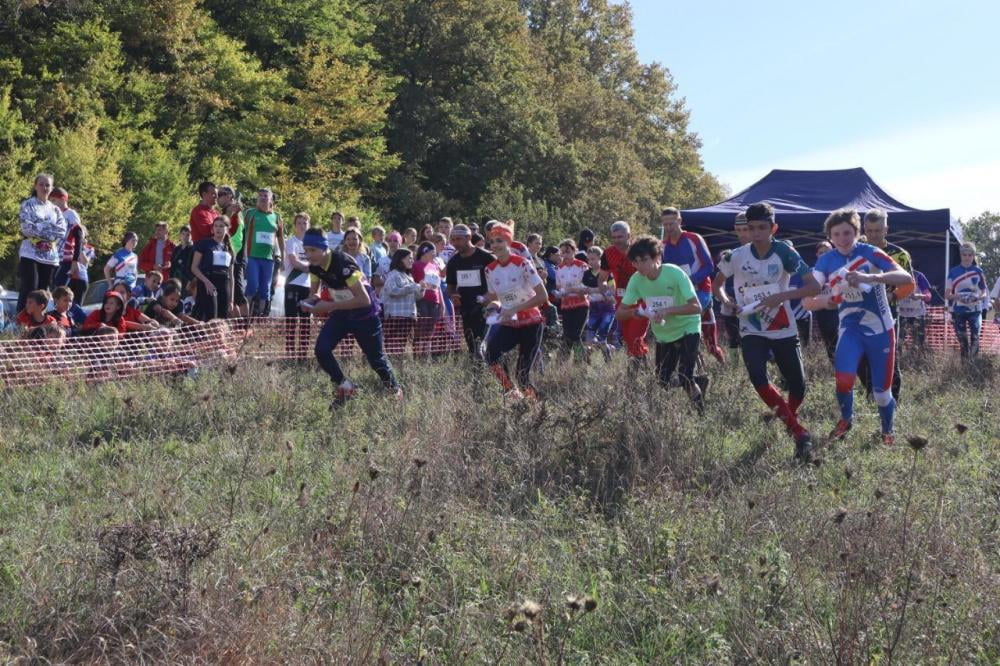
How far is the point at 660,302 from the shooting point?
7918 millimetres

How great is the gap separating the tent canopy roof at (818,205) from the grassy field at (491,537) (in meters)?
9.68

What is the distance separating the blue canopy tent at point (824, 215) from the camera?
16952mm

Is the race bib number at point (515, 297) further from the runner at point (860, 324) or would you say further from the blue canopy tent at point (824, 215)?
the blue canopy tent at point (824, 215)

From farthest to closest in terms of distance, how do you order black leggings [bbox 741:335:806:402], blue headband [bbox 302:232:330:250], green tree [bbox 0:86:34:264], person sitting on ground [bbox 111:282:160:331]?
green tree [bbox 0:86:34:264] → person sitting on ground [bbox 111:282:160:331] → blue headband [bbox 302:232:330:250] → black leggings [bbox 741:335:806:402]

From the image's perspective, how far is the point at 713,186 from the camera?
61.6 meters

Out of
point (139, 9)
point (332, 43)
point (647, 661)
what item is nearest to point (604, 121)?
point (332, 43)

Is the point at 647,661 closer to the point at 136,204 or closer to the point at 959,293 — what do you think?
the point at 959,293

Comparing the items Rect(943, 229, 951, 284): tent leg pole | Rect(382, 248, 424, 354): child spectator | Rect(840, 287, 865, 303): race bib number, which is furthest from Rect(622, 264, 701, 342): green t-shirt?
Rect(943, 229, 951, 284): tent leg pole

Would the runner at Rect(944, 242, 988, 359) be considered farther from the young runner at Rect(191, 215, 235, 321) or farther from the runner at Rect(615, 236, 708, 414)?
the young runner at Rect(191, 215, 235, 321)

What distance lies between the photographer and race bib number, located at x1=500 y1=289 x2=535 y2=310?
8.88 meters

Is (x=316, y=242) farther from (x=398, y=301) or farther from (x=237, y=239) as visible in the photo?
(x=237, y=239)

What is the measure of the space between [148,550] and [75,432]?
155 inches

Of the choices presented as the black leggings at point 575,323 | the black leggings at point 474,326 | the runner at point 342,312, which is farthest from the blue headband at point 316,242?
the black leggings at point 575,323

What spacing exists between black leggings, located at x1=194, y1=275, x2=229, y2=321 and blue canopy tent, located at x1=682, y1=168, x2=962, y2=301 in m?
8.82
